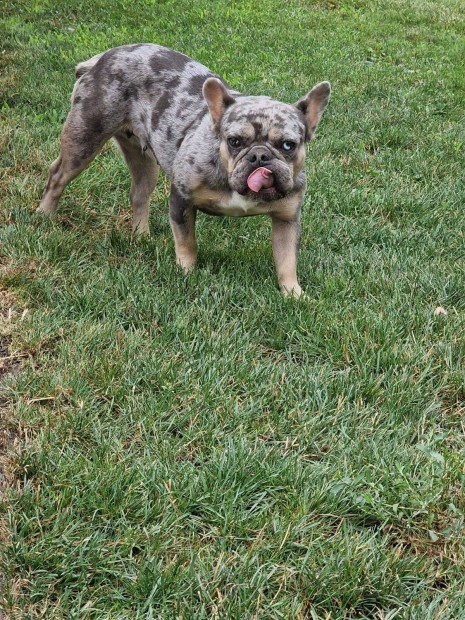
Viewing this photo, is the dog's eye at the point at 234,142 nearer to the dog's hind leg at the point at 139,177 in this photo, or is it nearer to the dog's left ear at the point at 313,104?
the dog's left ear at the point at 313,104

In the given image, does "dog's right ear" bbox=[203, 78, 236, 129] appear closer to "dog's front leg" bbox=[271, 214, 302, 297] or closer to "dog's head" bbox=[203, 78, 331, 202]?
"dog's head" bbox=[203, 78, 331, 202]

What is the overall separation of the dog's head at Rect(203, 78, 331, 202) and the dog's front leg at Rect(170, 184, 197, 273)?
1.42ft

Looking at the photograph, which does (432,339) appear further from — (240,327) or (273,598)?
(273,598)

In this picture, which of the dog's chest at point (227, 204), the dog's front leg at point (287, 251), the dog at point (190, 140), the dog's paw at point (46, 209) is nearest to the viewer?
the dog at point (190, 140)

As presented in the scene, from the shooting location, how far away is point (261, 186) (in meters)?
4.00

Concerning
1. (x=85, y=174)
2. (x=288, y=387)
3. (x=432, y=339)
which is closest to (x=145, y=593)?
(x=288, y=387)

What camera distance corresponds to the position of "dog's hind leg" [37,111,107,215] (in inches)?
199

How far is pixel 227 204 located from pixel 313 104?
0.83 m

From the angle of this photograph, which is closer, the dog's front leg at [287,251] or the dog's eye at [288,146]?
the dog's eye at [288,146]

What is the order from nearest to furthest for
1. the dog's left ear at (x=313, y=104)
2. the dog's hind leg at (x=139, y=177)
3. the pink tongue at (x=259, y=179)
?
the pink tongue at (x=259, y=179)
the dog's left ear at (x=313, y=104)
the dog's hind leg at (x=139, y=177)

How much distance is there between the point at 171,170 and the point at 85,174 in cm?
160

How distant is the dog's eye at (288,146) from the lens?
4.15 meters

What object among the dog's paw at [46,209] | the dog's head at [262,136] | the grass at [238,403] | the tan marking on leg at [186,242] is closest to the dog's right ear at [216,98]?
the dog's head at [262,136]

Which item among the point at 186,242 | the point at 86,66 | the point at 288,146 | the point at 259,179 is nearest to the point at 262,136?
the point at 288,146
